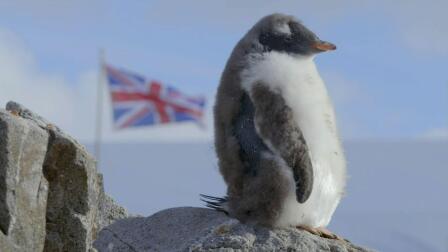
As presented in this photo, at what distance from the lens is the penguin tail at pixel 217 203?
5.87m

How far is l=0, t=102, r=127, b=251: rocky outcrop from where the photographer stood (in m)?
4.50

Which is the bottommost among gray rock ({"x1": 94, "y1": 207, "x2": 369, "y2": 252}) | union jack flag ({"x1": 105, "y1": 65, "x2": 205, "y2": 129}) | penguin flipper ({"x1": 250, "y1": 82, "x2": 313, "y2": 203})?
gray rock ({"x1": 94, "y1": 207, "x2": 369, "y2": 252})

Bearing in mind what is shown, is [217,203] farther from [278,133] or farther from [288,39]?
[288,39]

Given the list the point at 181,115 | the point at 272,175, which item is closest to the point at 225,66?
the point at 272,175

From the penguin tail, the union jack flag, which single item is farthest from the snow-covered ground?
the penguin tail

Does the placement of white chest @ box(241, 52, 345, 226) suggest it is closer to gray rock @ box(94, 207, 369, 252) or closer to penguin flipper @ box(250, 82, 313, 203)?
penguin flipper @ box(250, 82, 313, 203)

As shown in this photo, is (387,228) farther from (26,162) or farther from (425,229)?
(26,162)

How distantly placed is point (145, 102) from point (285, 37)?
18.7m

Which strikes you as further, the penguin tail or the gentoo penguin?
the penguin tail

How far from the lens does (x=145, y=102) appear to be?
24.6m

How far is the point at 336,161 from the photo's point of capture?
5957mm

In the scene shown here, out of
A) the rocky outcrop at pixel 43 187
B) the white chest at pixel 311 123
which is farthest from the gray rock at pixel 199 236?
the rocky outcrop at pixel 43 187

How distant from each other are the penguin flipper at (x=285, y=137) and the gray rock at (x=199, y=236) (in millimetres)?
259

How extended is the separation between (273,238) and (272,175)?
337mm
